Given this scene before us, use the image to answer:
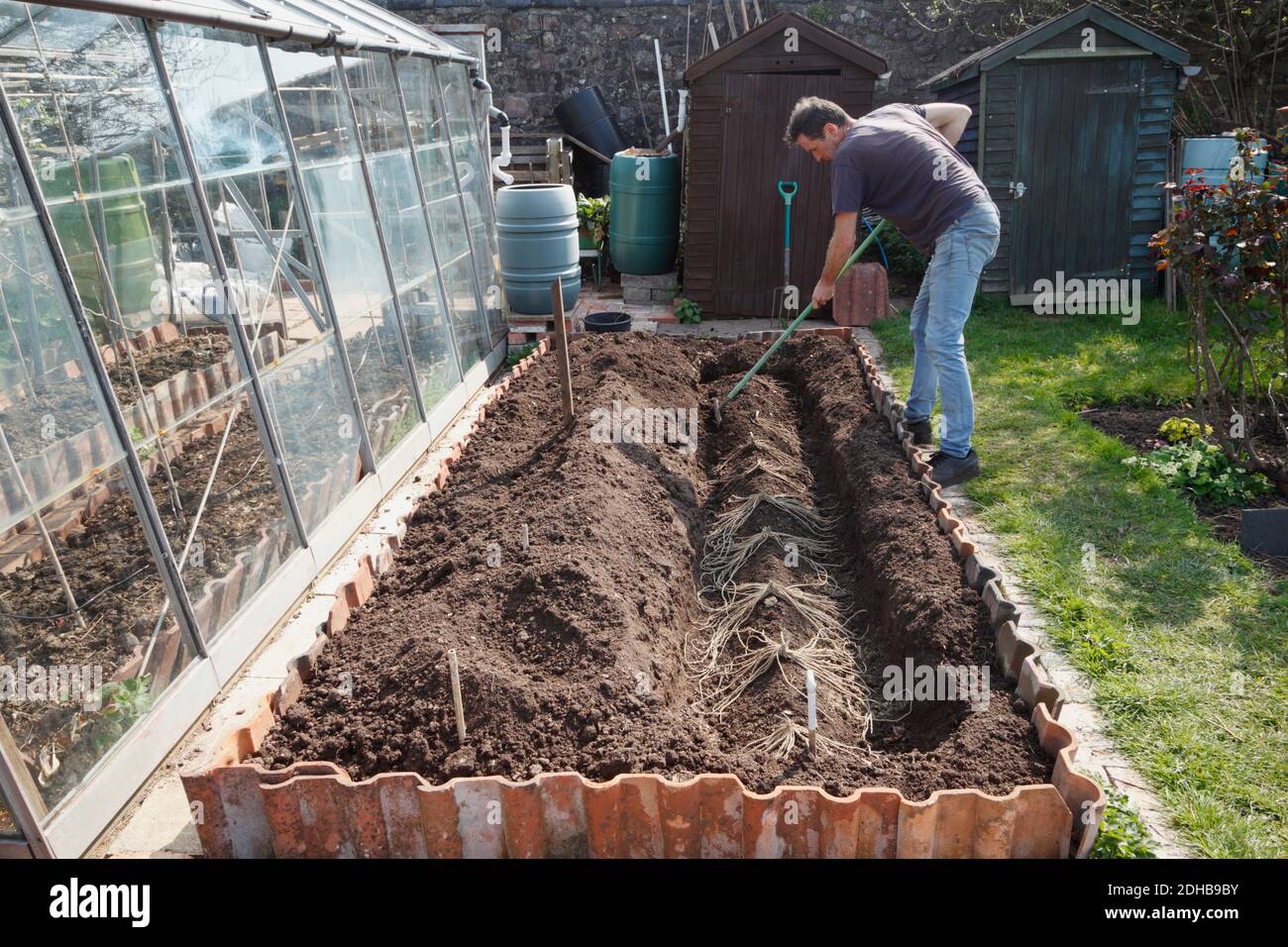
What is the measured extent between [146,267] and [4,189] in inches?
46.3

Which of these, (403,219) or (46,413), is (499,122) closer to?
(403,219)

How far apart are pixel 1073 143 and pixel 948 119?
12.8ft

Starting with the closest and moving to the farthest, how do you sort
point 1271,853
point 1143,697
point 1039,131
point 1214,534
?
point 1271,853
point 1143,697
point 1214,534
point 1039,131

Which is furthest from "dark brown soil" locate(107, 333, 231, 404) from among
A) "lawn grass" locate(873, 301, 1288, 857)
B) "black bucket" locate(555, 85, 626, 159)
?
"black bucket" locate(555, 85, 626, 159)

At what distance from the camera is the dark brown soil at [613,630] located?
286 cm

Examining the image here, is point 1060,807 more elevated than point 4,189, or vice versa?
point 4,189

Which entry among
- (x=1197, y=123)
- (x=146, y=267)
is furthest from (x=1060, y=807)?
(x=1197, y=123)

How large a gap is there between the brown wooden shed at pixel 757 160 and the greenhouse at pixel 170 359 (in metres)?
3.69

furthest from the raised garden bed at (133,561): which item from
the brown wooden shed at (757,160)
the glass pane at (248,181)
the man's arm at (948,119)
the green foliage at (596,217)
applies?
the green foliage at (596,217)

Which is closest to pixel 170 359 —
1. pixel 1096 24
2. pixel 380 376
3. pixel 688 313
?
pixel 380 376

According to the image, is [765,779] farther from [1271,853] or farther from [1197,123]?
[1197,123]

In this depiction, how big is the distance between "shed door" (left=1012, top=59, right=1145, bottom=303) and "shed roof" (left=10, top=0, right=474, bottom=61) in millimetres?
5340

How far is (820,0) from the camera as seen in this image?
12320 mm

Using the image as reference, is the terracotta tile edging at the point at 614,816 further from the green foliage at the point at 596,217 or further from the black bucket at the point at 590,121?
the black bucket at the point at 590,121
